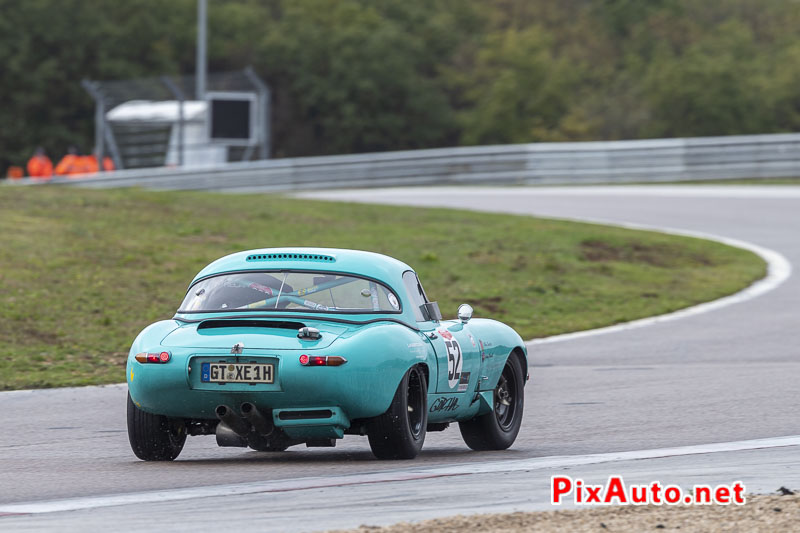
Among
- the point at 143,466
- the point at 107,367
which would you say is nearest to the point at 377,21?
the point at 107,367

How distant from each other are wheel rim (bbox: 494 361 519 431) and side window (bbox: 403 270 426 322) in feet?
2.88

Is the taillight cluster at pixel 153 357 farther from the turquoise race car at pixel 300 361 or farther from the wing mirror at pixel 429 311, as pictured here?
the wing mirror at pixel 429 311

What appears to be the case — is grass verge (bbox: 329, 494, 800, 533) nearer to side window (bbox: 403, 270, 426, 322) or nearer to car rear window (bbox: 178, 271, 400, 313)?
car rear window (bbox: 178, 271, 400, 313)

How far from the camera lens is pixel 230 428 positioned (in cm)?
757

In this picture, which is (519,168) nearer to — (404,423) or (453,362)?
(453,362)

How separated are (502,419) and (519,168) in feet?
83.2

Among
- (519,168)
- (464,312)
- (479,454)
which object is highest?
(519,168)

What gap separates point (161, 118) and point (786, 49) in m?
47.5

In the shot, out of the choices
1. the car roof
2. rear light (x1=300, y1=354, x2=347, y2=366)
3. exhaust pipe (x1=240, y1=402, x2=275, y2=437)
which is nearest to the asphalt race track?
exhaust pipe (x1=240, y1=402, x2=275, y2=437)

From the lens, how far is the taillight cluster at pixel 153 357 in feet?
24.8

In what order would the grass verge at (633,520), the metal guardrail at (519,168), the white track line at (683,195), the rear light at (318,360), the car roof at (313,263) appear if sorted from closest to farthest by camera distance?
the grass verge at (633,520) < the rear light at (318,360) < the car roof at (313,263) < the white track line at (683,195) < the metal guardrail at (519,168)

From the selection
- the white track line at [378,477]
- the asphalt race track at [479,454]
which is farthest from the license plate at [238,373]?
the white track line at [378,477]

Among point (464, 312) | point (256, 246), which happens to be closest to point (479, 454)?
point (464, 312)

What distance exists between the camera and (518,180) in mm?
34062
